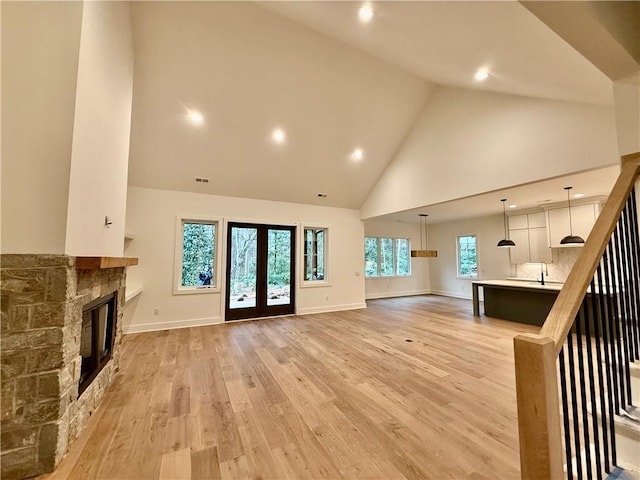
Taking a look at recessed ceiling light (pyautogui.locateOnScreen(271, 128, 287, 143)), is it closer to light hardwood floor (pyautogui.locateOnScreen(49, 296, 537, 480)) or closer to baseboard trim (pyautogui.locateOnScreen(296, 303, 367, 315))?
light hardwood floor (pyautogui.locateOnScreen(49, 296, 537, 480))

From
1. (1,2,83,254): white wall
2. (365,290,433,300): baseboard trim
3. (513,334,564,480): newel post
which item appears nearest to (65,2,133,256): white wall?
(1,2,83,254): white wall

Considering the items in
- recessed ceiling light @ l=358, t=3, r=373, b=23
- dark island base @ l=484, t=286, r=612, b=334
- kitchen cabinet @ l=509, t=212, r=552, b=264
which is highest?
recessed ceiling light @ l=358, t=3, r=373, b=23

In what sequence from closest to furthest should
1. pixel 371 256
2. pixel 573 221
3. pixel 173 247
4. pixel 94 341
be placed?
1. pixel 94 341
2. pixel 173 247
3. pixel 573 221
4. pixel 371 256

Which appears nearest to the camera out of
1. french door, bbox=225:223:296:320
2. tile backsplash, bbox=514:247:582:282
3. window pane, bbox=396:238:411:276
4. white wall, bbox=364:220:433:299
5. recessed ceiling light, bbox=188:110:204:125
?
recessed ceiling light, bbox=188:110:204:125

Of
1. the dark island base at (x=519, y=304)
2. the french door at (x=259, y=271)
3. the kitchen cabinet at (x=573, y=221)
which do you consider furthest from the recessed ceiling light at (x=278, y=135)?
the kitchen cabinet at (x=573, y=221)

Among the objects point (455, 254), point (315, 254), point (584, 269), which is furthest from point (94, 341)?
point (455, 254)

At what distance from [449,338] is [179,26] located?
6030 mm

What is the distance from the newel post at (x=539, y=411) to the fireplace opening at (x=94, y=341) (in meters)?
2.99

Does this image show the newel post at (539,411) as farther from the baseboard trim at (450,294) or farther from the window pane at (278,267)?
the baseboard trim at (450,294)

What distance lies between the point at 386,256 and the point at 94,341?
8.23 m

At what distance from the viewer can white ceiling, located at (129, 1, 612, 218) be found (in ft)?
8.52

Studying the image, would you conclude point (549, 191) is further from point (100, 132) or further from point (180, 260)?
point (180, 260)

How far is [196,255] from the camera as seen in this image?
A: 5676 millimetres

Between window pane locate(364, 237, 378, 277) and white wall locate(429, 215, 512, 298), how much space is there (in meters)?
2.46
